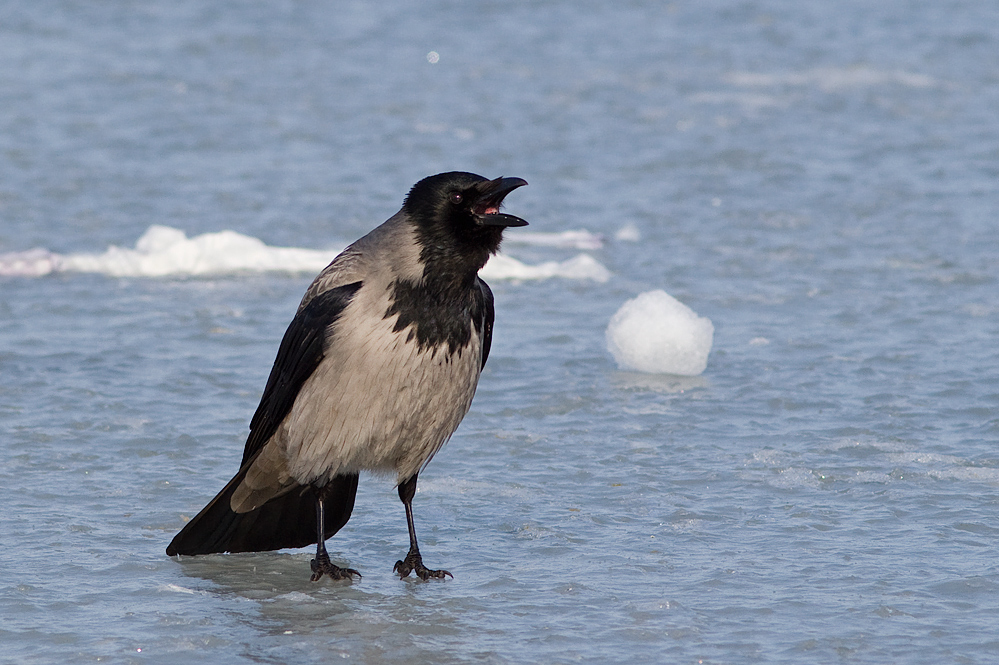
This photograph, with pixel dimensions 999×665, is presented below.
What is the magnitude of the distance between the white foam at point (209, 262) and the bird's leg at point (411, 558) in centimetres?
437

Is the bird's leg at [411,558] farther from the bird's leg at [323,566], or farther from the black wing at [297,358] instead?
the black wing at [297,358]

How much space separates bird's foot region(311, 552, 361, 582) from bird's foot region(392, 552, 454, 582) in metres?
0.16

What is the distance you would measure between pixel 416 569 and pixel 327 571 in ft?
1.05

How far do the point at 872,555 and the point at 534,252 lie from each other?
5573 millimetres

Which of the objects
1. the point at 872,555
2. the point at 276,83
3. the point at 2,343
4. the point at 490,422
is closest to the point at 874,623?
the point at 872,555

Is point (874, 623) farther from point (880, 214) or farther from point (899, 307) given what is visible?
point (880, 214)

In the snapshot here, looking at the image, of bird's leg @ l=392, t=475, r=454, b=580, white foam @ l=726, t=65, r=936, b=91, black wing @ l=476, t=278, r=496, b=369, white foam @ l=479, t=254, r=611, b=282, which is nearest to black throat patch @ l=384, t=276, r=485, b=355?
black wing @ l=476, t=278, r=496, b=369

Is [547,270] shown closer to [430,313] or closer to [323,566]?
[430,313]

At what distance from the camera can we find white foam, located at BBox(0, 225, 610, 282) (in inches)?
375

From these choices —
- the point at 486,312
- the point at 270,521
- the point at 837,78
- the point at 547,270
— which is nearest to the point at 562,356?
the point at 547,270

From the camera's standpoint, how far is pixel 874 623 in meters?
4.46

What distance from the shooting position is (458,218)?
4977 mm

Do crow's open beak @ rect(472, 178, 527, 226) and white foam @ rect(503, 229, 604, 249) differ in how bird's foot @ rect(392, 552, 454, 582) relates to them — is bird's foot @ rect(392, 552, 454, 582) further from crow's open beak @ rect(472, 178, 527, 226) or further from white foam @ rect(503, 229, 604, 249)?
white foam @ rect(503, 229, 604, 249)

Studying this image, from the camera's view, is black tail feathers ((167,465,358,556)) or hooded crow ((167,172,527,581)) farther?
black tail feathers ((167,465,358,556))
